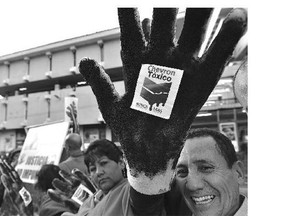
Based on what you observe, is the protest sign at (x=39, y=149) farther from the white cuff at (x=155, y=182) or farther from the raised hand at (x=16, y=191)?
the white cuff at (x=155, y=182)

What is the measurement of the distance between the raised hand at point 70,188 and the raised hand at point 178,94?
1.88 ft

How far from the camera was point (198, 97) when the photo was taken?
564 mm

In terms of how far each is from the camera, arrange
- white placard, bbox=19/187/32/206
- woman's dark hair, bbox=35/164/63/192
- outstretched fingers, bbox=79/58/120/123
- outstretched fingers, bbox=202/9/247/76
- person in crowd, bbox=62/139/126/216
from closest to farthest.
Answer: outstretched fingers, bbox=202/9/247/76 < outstretched fingers, bbox=79/58/120/123 < person in crowd, bbox=62/139/126/216 < woman's dark hair, bbox=35/164/63/192 < white placard, bbox=19/187/32/206

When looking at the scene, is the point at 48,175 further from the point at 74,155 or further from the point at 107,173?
the point at 107,173

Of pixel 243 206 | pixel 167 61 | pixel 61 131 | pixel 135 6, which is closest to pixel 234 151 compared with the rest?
pixel 243 206

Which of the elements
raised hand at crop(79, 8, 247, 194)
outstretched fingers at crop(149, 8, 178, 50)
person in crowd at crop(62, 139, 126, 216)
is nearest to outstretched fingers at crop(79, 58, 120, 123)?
raised hand at crop(79, 8, 247, 194)

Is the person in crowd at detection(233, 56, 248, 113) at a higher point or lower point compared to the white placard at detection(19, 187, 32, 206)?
higher

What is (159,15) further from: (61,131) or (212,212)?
(61,131)

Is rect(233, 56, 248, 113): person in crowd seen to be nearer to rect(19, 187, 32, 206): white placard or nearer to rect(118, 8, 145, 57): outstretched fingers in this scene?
rect(118, 8, 145, 57): outstretched fingers

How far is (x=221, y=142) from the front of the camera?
0.64 m

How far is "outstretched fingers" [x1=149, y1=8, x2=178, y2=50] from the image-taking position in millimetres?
541

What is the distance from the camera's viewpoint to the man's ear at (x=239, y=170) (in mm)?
647

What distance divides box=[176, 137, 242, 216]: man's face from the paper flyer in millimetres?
105

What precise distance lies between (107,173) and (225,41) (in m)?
0.64
